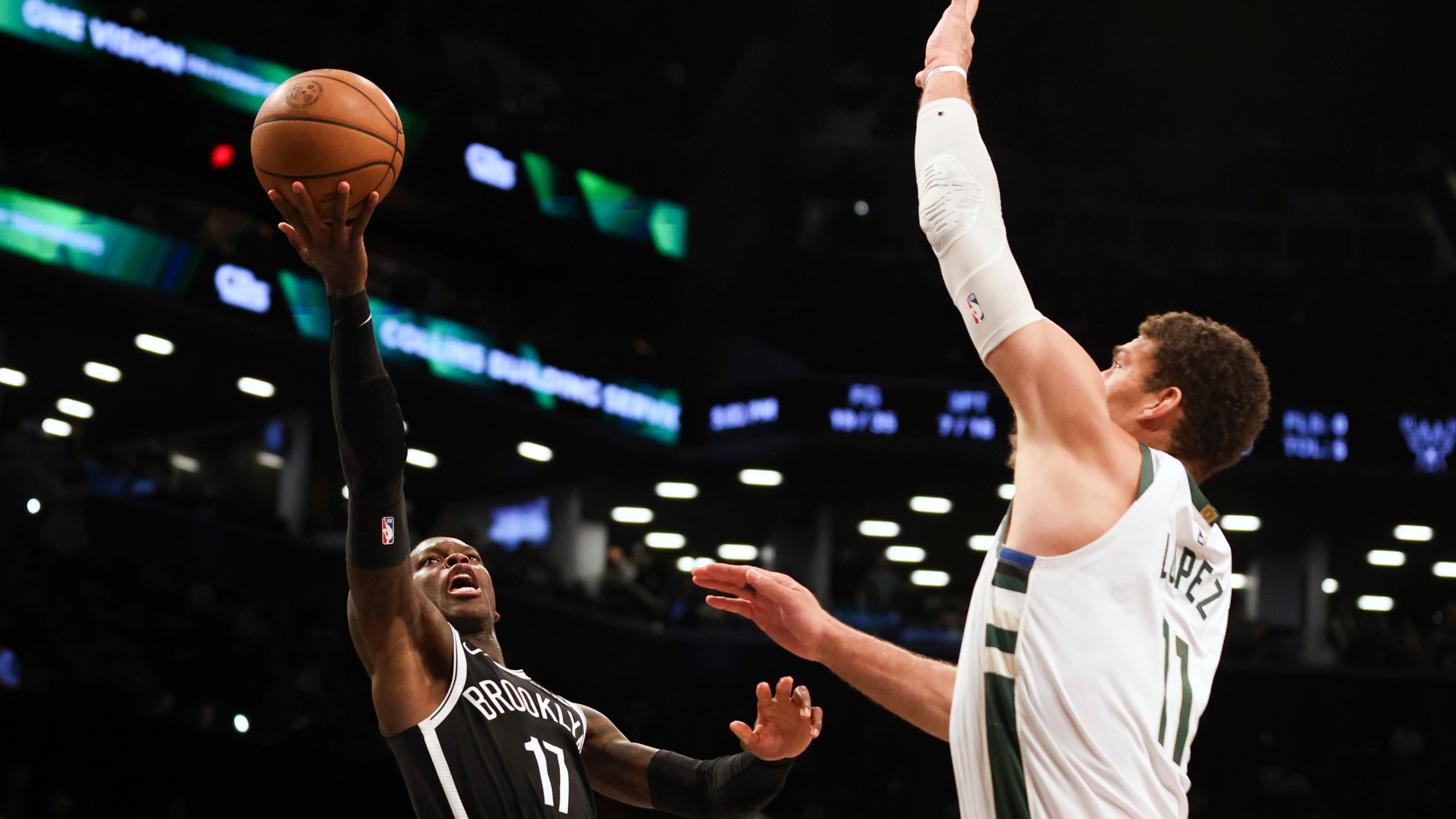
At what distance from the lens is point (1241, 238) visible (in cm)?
2577

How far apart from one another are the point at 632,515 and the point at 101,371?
10.5 m

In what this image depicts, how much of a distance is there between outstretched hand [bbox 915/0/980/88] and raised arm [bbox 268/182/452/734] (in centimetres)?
134

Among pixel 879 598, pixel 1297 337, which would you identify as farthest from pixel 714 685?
pixel 1297 337

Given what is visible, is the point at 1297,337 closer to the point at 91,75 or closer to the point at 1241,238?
the point at 1241,238

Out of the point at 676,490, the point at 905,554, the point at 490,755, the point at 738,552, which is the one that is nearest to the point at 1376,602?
the point at 905,554

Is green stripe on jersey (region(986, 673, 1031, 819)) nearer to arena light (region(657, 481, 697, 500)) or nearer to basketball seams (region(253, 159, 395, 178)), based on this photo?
basketball seams (region(253, 159, 395, 178))

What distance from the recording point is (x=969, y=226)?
2.74 meters

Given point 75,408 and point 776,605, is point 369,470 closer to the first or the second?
point 776,605

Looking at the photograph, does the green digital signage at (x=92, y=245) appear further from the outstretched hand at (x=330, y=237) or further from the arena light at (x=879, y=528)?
the outstretched hand at (x=330, y=237)

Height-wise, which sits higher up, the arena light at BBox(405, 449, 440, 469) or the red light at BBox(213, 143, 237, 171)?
the red light at BBox(213, 143, 237, 171)

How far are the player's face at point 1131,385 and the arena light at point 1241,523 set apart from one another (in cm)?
2057

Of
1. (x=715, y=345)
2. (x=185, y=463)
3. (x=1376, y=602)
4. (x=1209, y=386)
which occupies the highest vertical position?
(x=715, y=345)

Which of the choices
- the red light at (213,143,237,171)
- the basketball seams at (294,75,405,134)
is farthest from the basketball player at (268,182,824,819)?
the red light at (213,143,237,171)

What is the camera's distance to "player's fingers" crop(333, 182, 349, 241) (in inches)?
123
